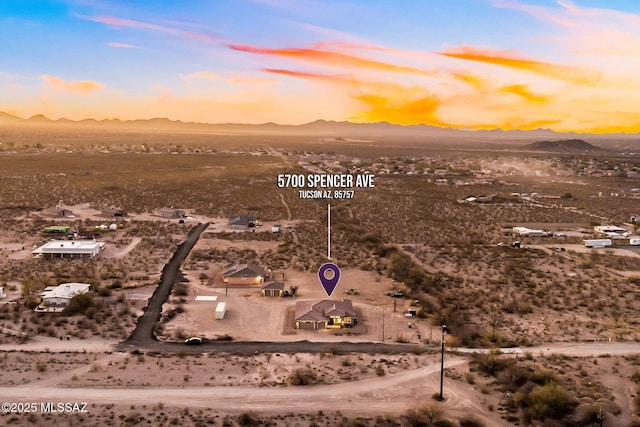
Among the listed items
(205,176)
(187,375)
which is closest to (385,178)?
(205,176)

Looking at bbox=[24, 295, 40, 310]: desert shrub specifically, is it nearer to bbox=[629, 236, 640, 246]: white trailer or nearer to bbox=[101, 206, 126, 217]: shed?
bbox=[101, 206, 126, 217]: shed

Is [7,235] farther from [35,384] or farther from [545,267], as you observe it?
[545,267]

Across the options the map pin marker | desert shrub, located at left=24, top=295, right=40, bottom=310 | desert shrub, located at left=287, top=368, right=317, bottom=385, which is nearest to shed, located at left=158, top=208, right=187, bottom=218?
desert shrub, located at left=24, top=295, right=40, bottom=310

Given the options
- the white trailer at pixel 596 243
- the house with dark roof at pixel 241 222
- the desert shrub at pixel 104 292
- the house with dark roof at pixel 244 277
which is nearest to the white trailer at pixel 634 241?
the white trailer at pixel 596 243

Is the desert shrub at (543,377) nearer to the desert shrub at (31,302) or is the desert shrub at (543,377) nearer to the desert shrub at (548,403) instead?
the desert shrub at (548,403)

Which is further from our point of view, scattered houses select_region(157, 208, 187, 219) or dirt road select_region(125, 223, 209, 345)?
scattered houses select_region(157, 208, 187, 219)

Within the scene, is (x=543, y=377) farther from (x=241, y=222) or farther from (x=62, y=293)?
(x=241, y=222)
